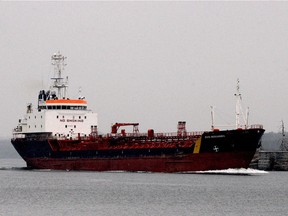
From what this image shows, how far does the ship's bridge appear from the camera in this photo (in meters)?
79.6

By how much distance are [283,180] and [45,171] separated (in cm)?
2317

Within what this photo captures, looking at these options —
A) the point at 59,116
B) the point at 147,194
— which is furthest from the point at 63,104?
the point at 147,194

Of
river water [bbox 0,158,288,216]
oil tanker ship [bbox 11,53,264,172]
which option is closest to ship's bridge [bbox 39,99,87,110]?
oil tanker ship [bbox 11,53,264,172]

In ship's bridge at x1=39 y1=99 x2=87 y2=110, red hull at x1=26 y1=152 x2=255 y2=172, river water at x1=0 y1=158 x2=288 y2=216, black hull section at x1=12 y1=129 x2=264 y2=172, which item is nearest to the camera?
river water at x1=0 y1=158 x2=288 y2=216

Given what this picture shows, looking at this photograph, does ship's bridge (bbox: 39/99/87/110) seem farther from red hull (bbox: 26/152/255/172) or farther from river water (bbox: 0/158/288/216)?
river water (bbox: 0/158/288/216)

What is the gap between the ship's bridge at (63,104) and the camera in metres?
79.6

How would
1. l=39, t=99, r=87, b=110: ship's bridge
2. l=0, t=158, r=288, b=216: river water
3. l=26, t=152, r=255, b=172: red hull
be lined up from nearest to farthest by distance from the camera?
l=0, t=158, r=288, b=216: river water
l=26, t=152, r=255, b=172: red hull
l=39, t=99, r=87, b=110: ship's bridge

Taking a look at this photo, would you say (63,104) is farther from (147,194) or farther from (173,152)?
(147,194)

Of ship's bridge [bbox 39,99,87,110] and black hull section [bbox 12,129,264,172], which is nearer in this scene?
black hull section [bbox 12,129,264,172]

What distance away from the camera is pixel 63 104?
79.7 m

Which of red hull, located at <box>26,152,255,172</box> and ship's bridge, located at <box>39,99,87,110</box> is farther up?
ship's bridge, located at <box>39,99,87,110</box>

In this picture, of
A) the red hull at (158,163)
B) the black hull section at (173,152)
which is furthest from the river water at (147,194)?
the black hull section at (173,152)

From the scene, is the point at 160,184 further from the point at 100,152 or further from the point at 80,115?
the point at 80,115

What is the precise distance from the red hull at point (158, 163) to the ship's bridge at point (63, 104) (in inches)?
206
